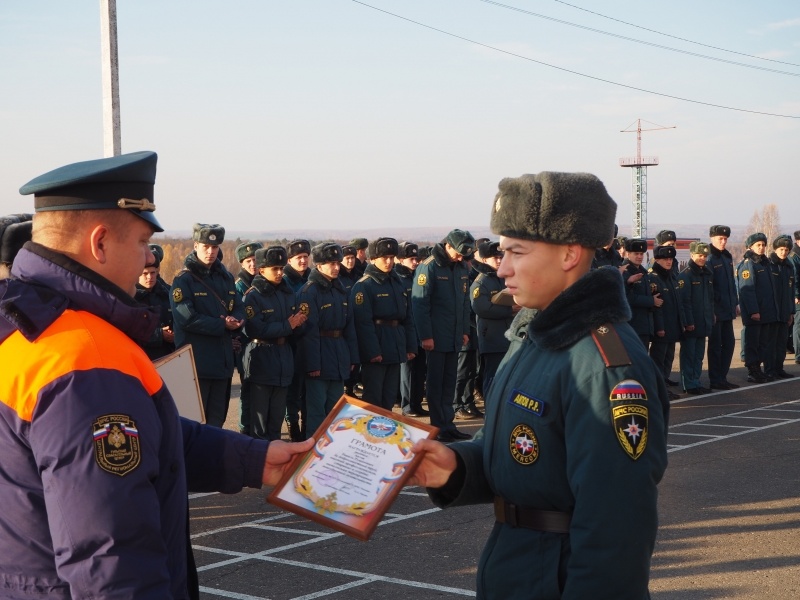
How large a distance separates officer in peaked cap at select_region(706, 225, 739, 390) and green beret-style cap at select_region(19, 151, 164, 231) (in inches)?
559

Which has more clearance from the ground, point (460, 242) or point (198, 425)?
point (460, 242)

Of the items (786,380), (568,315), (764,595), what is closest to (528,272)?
(568,315)

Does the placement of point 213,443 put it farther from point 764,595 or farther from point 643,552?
point 764,595

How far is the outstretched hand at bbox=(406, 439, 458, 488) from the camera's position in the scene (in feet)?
10.6

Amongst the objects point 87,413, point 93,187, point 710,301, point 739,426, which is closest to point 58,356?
point 87,413

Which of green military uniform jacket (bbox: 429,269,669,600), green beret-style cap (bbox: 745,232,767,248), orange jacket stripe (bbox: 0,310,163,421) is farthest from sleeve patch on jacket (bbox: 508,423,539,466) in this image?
green beret-style cap (bbox: 745,232,767,248)

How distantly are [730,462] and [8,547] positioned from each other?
348 inches

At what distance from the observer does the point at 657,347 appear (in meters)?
15.0

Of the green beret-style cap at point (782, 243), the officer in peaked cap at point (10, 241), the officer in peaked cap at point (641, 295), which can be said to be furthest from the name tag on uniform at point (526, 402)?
the green beret-style cap at point (782, 243)

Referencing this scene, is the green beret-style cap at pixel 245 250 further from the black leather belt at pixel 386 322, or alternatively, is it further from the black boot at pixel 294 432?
the black boot at pixel 294 432

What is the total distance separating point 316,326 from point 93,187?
8.37 metres

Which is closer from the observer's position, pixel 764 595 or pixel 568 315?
pixel 568 315

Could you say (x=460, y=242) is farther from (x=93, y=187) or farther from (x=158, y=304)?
(x=93, y=187)

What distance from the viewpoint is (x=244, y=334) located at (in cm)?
1096
